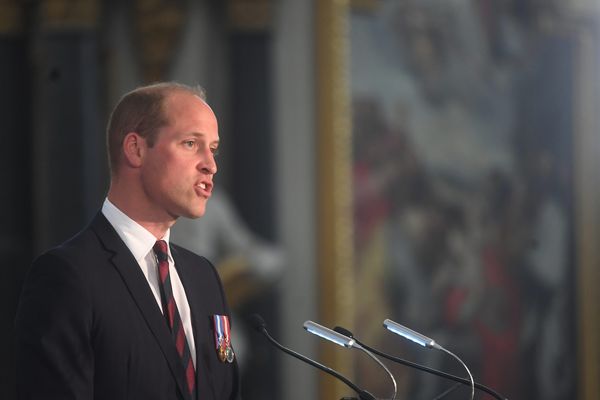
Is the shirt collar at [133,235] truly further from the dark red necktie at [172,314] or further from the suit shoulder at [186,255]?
the suit shoulder at [186,255]

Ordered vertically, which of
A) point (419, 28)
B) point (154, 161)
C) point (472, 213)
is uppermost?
point (419, 28)

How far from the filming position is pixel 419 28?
977 cm

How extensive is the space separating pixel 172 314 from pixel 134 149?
35cm

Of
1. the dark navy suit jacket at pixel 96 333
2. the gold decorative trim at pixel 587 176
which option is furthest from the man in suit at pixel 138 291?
the gold decorative trim at pixel 587 176

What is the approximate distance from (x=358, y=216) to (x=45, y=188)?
101 inches

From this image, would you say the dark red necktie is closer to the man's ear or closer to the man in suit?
the man in suit

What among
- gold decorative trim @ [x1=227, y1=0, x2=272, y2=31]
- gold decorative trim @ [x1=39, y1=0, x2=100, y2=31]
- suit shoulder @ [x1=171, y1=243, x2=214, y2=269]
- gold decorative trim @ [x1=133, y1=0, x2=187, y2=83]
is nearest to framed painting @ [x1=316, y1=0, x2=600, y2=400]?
gold decorative trim @ [x1=227, y1=0, x2=272, y2=31]

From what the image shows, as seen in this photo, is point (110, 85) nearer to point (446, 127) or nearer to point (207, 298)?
point (446, 127)

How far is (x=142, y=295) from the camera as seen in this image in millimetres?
2418

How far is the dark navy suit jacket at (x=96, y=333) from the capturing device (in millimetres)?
2266

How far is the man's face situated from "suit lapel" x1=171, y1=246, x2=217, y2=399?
171 mm

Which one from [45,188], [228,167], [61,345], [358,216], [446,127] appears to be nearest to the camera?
[61,345]

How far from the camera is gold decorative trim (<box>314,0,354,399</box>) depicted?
8.84 m

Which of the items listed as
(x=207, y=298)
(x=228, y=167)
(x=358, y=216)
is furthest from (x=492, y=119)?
(x=207, y=298)
